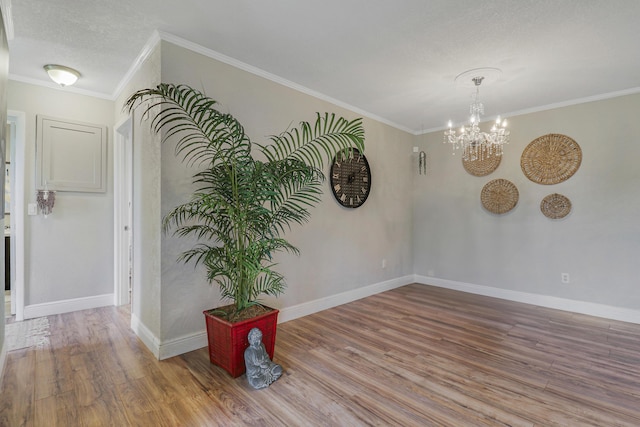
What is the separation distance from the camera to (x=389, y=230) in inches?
181

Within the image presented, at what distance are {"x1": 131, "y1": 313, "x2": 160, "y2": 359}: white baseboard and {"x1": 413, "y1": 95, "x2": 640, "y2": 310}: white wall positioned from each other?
3.96 metres

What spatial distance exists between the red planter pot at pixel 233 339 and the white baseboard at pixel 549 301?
3342 millimetres

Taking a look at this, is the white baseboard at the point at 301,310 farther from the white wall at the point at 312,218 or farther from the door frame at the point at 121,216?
the door frame at the point at 121,216

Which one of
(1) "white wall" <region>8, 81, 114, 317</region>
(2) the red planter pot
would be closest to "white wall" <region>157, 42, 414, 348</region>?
(2) the red planter pot

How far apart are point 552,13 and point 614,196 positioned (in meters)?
2.47

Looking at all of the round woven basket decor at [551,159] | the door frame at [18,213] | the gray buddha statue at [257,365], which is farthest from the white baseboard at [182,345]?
the round woven basket decor at [551,159]

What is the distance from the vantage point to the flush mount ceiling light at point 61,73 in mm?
2883

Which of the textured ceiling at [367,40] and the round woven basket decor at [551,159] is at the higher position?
the textured ceiling at [367,40]

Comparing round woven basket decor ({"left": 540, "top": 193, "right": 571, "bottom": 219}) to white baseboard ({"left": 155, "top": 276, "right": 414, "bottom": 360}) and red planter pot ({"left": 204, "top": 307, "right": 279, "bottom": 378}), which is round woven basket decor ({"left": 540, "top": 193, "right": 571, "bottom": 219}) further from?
red planter pot ({"left": 204, "top": 307, "right": 279, "bottom": 378})

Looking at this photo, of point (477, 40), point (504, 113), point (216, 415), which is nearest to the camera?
point (216, 415)

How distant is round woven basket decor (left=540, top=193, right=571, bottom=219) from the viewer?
12.1 ft

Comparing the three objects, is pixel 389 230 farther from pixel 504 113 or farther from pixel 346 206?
pixel 504 113

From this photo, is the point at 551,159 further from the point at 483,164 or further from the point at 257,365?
the point at 257,365

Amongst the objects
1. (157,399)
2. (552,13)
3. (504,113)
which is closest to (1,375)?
(157,399)
